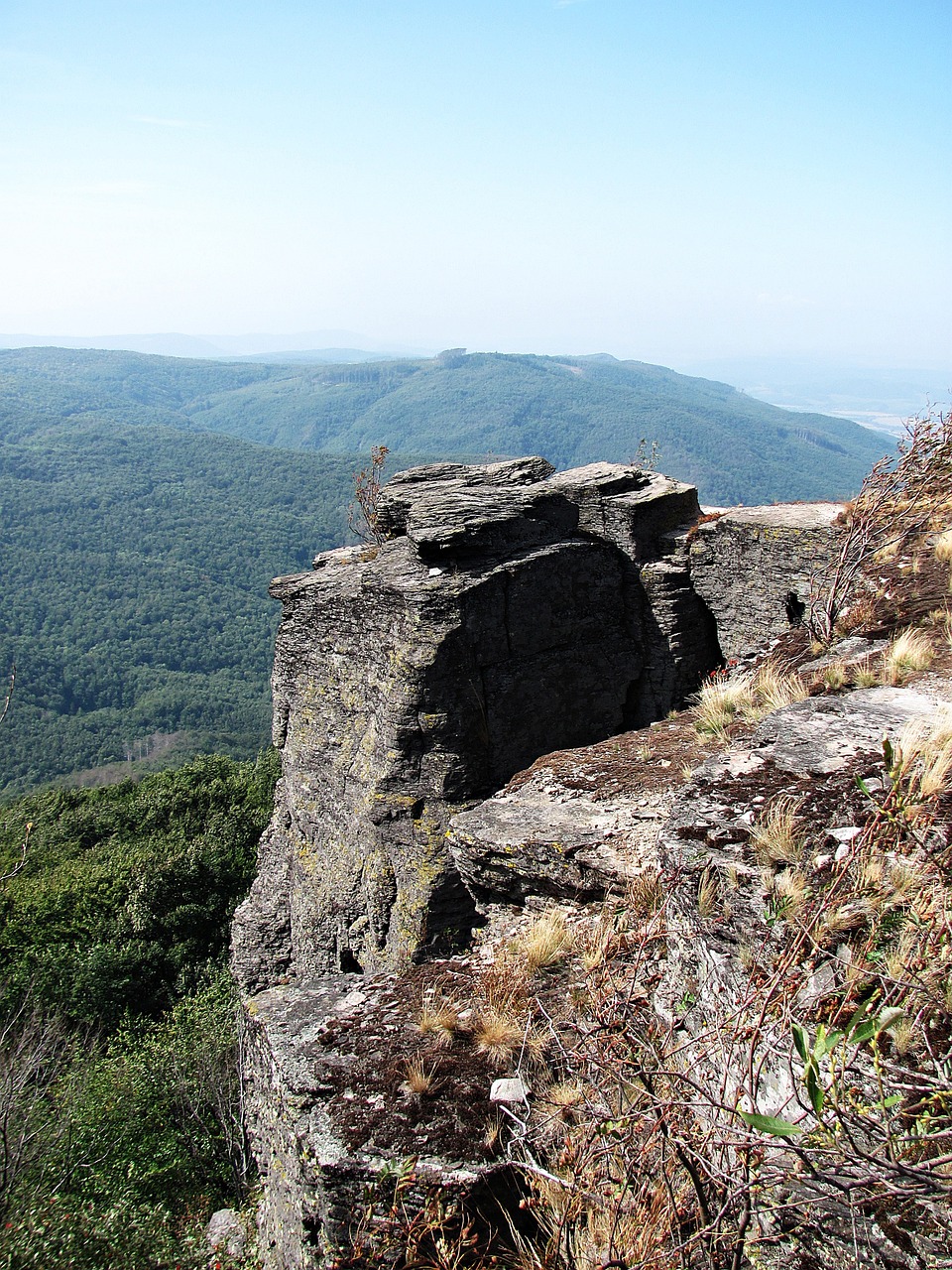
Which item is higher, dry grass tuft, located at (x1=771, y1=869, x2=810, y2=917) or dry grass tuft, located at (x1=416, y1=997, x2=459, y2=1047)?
dry grass tuft, located at (x1=771, y1=869, x2=810, y2=917)

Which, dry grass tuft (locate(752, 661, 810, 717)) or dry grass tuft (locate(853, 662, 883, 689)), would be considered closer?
dry grass tuft (locate(853, 662, 883, 689))

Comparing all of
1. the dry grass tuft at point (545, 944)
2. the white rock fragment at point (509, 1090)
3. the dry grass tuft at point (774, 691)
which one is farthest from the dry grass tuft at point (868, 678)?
the white rock fragment at point (509, 1090)

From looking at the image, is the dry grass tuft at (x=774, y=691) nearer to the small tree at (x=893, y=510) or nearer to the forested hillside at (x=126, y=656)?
the small tree at (x=893, y=510)

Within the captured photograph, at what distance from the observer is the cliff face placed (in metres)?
12.7

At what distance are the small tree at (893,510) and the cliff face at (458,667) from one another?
142 cm

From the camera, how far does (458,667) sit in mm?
12828

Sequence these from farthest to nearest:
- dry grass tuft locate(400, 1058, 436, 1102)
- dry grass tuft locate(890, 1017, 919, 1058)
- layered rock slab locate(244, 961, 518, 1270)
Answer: dry grass tuft locate(400, 1058, 436, 1102)
layered rock slab locate(244, 961, 518, 1270)
dry grass tuft locate(890, 1017, 919, 1058)

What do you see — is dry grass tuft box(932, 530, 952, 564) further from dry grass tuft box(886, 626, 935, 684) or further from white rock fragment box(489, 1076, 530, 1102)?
white rock fragment box(489, 1076, 530, 1102)

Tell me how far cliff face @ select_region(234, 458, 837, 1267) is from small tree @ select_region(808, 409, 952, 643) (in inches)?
56.1

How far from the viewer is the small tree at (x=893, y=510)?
35.4 feet

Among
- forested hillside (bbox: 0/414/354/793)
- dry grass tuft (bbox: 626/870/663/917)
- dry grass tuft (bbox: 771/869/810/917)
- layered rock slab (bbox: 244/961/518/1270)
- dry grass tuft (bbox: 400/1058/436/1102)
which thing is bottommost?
forested hillside (bbox: 0/414/354/793)

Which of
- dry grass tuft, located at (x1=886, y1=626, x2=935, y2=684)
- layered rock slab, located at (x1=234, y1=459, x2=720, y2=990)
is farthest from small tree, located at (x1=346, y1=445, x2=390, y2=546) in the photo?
dry grass tuft, located at (x1=886, y1=626, x2=935, y2=684)

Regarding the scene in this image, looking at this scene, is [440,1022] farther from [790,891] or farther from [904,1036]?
[904,1036]

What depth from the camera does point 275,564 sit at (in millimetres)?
197500
